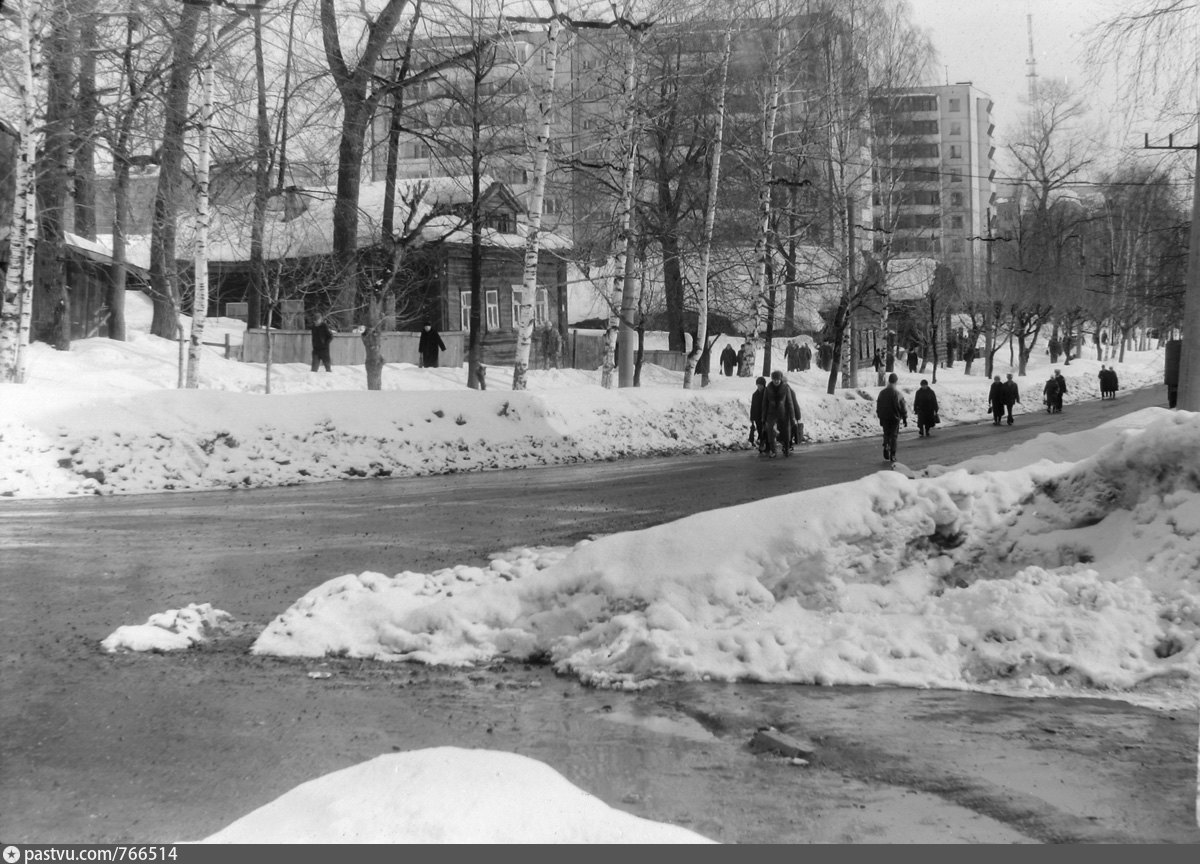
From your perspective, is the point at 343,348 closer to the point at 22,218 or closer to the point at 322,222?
the point at 322,222

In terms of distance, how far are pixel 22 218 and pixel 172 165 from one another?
10579 millimetres

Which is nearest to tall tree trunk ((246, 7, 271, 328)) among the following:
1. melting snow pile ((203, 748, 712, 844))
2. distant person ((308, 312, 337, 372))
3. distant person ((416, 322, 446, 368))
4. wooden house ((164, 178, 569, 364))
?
distant person ((308, 312, 337, 372))

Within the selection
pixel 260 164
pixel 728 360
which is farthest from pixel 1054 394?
pixel 260 164

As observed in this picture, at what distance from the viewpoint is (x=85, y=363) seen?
1196 inches

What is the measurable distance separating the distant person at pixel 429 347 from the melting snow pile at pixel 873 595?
2940 cm

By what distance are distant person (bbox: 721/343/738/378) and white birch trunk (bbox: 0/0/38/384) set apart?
109 feet

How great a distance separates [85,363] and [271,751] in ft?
89.5

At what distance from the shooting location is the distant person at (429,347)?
37.8 metres

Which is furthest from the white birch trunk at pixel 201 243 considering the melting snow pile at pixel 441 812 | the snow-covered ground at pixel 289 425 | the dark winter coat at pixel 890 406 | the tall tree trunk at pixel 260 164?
the melting snow pile at pixel 441 812

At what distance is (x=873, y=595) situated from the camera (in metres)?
7.59

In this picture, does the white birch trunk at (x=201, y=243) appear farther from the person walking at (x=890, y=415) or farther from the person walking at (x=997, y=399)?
the person walking at (x=997, y=399)

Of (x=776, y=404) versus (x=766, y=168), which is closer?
(x=776, y=404)
